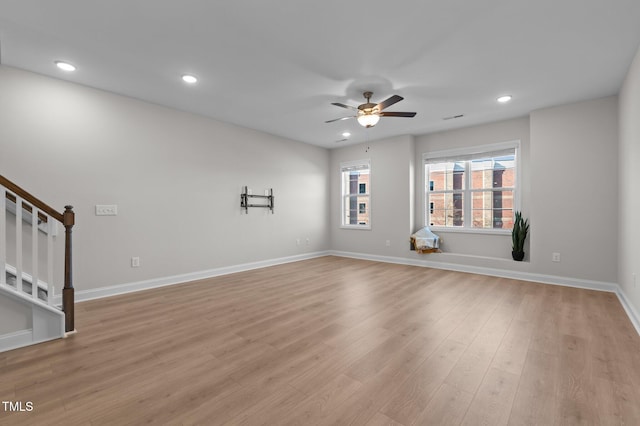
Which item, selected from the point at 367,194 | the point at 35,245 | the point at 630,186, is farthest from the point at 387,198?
the point at 35,245

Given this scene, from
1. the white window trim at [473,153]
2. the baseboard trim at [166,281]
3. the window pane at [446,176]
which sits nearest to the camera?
the baseboard trim at [166,281]

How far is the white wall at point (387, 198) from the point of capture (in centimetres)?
579

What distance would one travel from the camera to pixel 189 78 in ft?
10.8

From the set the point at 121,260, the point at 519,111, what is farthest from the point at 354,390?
the point at 519,111

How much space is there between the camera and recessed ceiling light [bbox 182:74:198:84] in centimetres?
326

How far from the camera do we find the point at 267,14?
7.36 feet

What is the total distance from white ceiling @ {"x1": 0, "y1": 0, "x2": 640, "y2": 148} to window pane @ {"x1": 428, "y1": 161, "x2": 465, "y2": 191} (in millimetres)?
1561

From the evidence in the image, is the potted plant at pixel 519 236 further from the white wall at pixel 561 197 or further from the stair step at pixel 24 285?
the stair step at pixel 24 285

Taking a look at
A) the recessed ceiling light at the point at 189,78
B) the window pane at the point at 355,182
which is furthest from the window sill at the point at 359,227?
the recessed ceiling light at the point at 189,78

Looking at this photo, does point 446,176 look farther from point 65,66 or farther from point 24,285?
point 24,285

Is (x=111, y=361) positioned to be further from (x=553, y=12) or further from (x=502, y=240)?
(x=502, y=240)

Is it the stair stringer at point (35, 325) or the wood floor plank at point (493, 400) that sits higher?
the stair stringer at point (35, 325)

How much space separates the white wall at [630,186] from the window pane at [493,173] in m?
1.41

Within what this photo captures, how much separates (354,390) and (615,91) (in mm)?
4900
